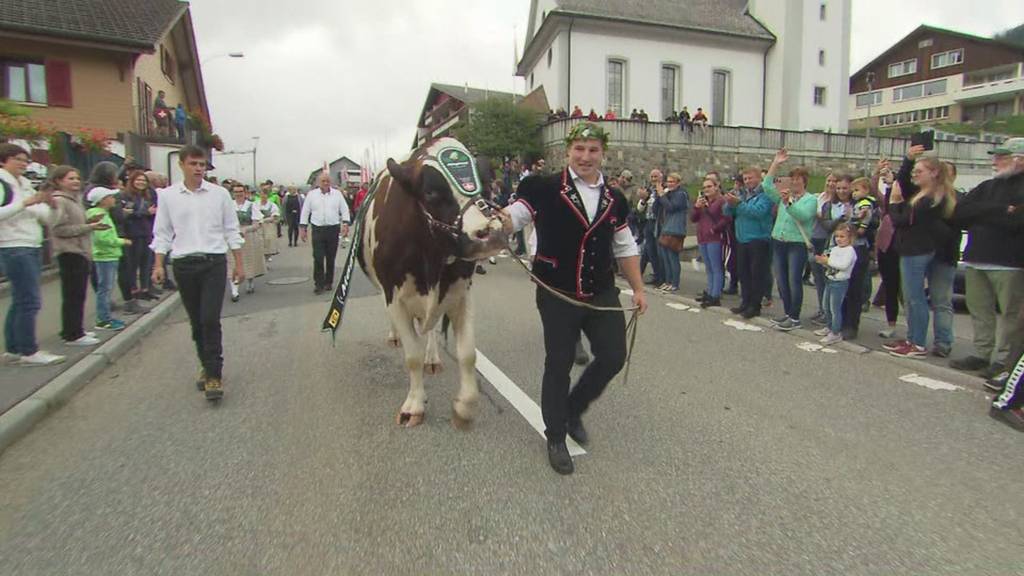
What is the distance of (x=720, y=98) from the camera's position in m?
40.0

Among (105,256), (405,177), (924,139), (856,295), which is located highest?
(924,139)

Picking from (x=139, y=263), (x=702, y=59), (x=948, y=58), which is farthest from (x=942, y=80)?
(x=139, y=263)

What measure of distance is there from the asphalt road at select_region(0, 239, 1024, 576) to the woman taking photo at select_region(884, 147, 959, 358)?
0.55 meters

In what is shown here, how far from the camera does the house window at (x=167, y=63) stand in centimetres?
2617

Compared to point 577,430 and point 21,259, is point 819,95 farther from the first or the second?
point 21,259

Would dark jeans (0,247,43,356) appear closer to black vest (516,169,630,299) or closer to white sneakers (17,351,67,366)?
white sneakers (17,351,67,366)

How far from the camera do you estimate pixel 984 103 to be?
6053 cm

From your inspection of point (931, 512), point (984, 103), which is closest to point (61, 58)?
point (931, 512)

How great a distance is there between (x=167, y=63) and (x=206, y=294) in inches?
1103

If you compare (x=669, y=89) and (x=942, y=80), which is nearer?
(x=669, y=89)

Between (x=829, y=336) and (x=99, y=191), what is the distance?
8.50m

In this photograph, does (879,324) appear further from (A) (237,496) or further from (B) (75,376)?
(B) (75,376)

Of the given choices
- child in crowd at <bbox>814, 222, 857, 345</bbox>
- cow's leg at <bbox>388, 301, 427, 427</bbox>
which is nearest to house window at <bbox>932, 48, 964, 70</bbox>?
child in crowd at <bbox>814, 222, 857, 345</bbox>

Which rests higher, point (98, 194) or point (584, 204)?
point (98, 194)
